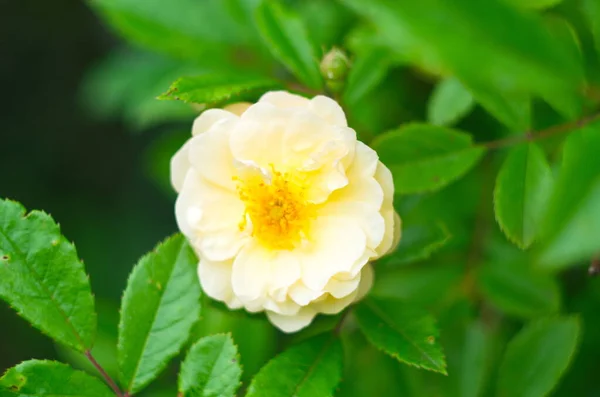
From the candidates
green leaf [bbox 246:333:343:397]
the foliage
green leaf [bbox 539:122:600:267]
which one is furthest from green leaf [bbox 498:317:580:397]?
green leaf [bbox 539:122:600:267]

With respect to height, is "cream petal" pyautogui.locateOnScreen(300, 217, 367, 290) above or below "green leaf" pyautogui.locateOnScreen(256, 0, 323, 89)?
below

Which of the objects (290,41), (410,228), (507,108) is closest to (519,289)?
(410,228)

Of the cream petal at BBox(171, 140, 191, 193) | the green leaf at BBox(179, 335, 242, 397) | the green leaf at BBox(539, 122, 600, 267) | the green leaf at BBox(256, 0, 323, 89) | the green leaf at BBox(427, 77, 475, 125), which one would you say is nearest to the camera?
the green leaf at BBox(539, 122, 600, 267)

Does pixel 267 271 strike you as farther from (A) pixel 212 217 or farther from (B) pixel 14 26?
(B) pixel 14 26

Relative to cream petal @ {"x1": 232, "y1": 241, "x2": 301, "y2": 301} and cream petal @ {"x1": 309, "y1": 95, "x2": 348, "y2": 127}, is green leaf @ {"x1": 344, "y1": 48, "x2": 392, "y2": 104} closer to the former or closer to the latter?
cream petal @ {"x1": 309, "y1": 95, "x2": 348, "y2": 127}

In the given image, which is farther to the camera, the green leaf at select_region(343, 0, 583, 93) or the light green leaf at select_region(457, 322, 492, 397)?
the light green leaf at select_region(457, 322, 492, 397)

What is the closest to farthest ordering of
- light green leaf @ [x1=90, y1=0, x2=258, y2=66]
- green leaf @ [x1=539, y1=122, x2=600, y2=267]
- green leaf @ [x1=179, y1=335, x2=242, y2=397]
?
1. green leaf @ [x1=539, y1=122, x2=600, y2=267]
2. green leaf @ [x1=179, y1=335, x2=242, y2=397]
3. light green leaf @ [x1=90, y1=0, x2=258, y2=66]

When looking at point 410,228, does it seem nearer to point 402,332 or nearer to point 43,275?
point 402,332

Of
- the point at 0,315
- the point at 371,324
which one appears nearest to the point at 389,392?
the point at 371,324
